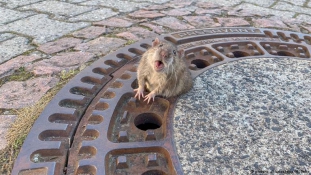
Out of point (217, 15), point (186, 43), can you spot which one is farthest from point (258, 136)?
point (217, 15)

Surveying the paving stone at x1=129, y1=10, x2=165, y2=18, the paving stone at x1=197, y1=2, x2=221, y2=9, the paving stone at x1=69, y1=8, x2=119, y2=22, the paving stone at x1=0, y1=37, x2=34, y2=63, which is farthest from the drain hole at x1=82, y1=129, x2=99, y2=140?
the paving stone at x1=197, y1=2, x2=221, y2=9

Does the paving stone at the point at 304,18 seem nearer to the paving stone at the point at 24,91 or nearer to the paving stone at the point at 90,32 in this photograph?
the paving stone at the point at 90,32

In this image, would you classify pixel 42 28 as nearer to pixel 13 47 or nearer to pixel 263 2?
pixel 13 47

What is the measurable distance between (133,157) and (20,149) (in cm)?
58

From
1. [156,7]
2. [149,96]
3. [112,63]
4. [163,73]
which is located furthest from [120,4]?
[149,96]

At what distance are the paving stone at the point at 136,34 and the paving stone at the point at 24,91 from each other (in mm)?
874

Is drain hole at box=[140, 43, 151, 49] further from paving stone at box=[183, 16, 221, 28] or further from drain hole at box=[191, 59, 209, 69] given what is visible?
paving stone at box=[183, 16, 221, 28]

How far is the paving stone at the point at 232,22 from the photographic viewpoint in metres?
3.14

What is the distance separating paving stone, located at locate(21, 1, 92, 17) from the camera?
3.34 meters

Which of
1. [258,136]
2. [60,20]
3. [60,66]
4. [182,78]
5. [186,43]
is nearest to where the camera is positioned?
[258,136]

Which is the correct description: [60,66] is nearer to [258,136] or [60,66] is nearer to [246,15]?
[258,136]

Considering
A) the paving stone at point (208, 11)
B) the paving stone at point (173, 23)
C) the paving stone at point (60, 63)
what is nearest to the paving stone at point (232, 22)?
the paving stone at point (208, 11)

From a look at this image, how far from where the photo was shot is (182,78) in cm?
204

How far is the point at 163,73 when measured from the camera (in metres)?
2.08
